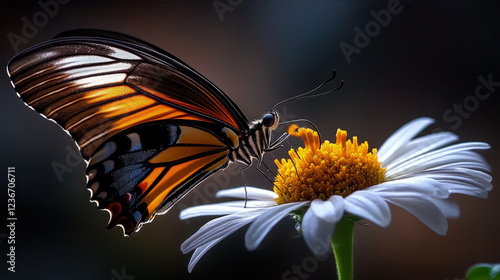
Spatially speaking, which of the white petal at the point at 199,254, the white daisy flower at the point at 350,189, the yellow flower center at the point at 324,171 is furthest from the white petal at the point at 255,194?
the white petal at the point at 199,254

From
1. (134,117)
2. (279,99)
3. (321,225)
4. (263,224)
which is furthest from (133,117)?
(279,99)

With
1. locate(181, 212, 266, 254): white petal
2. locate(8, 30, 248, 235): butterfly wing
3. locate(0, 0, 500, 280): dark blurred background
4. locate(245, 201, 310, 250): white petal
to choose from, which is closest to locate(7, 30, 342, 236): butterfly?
locate(8, 30, 248, 235): butterfly wing

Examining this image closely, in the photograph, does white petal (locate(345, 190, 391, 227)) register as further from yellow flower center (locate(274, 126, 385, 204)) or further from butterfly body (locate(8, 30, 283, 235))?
butterfly body (locate(8, 30, 283, 235))

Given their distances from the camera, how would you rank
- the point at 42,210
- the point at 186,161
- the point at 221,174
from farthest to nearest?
1. the point at 221,174
2. the point at 42,210
3. the point at 186,161

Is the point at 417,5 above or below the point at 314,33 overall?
below

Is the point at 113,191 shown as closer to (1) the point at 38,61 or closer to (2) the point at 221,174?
(1) the point at 38,61

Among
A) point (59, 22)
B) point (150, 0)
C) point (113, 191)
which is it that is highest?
point (59, 22)

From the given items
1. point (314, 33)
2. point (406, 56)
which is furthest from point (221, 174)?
point (406, 56)

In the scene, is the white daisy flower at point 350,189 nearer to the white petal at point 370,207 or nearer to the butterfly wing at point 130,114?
the white petal at point 370,207
